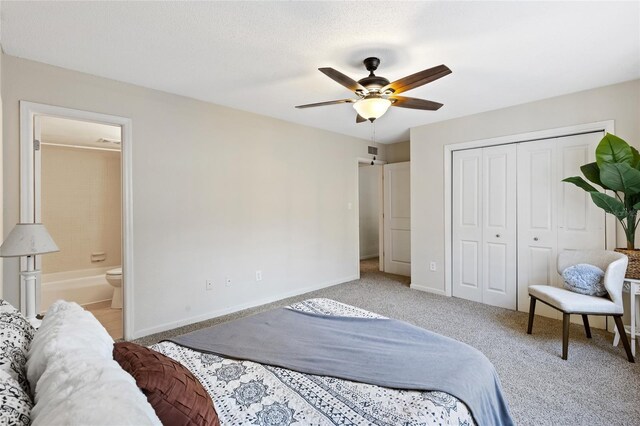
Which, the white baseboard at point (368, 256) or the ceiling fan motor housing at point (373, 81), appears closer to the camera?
the ceiling fan motor housing at point (373, 81)

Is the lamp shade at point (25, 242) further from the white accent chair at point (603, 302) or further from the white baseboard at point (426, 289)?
the white baseboard at point (426, 289)

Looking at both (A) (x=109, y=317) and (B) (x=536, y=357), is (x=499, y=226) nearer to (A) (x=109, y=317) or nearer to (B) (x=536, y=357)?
(B) (x=536, y=357)

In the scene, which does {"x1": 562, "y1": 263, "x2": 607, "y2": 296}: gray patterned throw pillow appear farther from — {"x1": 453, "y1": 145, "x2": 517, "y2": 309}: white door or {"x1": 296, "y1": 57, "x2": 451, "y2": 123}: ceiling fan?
{"x1": 296, "y1": 57, "x2": 451, "y2": 123}: ceiling fan

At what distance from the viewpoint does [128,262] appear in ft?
9.50

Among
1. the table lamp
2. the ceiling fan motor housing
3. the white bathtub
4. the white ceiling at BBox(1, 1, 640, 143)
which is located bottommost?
the white bathtub

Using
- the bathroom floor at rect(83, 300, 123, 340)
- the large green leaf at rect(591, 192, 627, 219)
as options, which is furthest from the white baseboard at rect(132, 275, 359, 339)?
the large green leaf at rect(591, 192, 627, 219)

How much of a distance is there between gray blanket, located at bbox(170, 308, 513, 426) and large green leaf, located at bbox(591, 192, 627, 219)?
2.35 metres

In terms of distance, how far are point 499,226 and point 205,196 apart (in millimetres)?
3731

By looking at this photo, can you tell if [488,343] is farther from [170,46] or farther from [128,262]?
[170,46]

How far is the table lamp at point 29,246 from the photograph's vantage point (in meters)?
1.81

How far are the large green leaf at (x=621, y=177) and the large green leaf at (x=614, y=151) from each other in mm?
102

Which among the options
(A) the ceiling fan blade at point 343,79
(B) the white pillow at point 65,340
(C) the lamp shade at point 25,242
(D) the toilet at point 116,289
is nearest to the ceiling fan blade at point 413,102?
(A) the ceiling fan blade at point 343,79

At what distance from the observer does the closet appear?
3.32 metres

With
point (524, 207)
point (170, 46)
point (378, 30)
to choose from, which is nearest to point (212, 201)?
point (170, 46)
